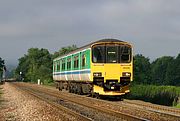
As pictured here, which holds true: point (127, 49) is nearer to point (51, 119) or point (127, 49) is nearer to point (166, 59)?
point (51, 119)

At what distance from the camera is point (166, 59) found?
162 meters

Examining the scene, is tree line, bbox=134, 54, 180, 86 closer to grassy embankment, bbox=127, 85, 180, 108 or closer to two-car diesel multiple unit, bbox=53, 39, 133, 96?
grassy embankment, bbox=127, 85, 180, 108

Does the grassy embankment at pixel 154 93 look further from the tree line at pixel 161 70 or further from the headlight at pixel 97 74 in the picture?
the tree line at pixel 161 70

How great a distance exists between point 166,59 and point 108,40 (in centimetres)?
14058

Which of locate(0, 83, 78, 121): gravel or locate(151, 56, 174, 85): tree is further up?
locate(151, 56, 174, 85): tree

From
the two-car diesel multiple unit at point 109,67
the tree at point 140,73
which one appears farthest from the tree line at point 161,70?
the two-car diesel multiple unit at point 109,67

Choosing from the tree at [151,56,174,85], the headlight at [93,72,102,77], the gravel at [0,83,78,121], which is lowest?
the gravel at [0,83,78,121]

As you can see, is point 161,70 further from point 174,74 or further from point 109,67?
point 109,67

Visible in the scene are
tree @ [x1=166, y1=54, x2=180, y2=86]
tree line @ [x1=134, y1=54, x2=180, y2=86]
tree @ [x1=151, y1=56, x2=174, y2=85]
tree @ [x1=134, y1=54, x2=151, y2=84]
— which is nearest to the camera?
tree @ [x1=134, y1=54, x2=151, y2=84]

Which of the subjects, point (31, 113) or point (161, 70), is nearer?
point (31, 113)

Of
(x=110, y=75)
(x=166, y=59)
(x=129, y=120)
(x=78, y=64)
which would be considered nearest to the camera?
(x=129, y=120)

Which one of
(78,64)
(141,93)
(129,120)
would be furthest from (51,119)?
(141,93)

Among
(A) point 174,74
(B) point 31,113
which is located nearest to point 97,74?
(B) point 31,113

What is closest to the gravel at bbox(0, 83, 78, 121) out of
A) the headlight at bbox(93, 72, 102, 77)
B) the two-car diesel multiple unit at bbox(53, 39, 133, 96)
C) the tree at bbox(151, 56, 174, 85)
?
the headlight at bbox(93, 72, 102, 77)
